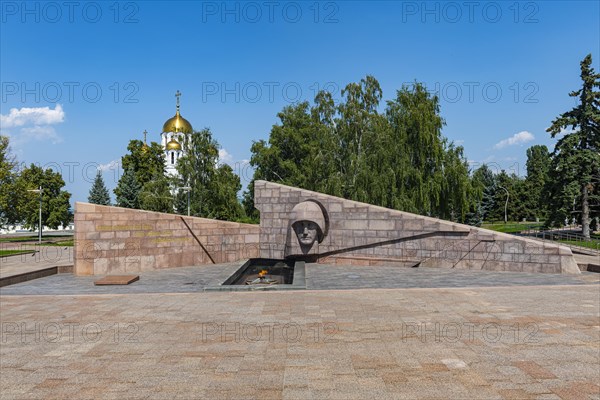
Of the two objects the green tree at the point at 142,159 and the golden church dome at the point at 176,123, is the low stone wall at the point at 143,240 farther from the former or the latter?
the golden church dome at the point at 176,123

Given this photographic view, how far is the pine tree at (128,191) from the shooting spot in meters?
44.3

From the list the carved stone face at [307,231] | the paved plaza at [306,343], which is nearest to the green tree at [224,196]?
the carved stone face at [307,231]

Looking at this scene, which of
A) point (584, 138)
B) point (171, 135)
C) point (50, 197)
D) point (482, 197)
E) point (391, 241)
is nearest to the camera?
point (391, 241)

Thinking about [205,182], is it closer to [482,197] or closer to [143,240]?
[143,240]

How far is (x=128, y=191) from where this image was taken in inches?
1753

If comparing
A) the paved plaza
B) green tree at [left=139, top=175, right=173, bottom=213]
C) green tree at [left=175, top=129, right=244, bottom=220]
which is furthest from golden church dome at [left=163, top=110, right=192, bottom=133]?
the paved plaza

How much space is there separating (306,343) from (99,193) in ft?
178

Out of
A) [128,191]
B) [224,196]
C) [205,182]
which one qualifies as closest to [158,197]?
[205,182]

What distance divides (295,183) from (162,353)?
91.3ft

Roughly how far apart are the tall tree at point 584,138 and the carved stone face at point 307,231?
1946 centimetres

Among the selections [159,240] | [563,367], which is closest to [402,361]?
[563,367]

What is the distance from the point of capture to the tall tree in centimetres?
2641

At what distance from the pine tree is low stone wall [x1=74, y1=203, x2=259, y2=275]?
30327mm

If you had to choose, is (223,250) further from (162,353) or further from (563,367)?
(563,367)
